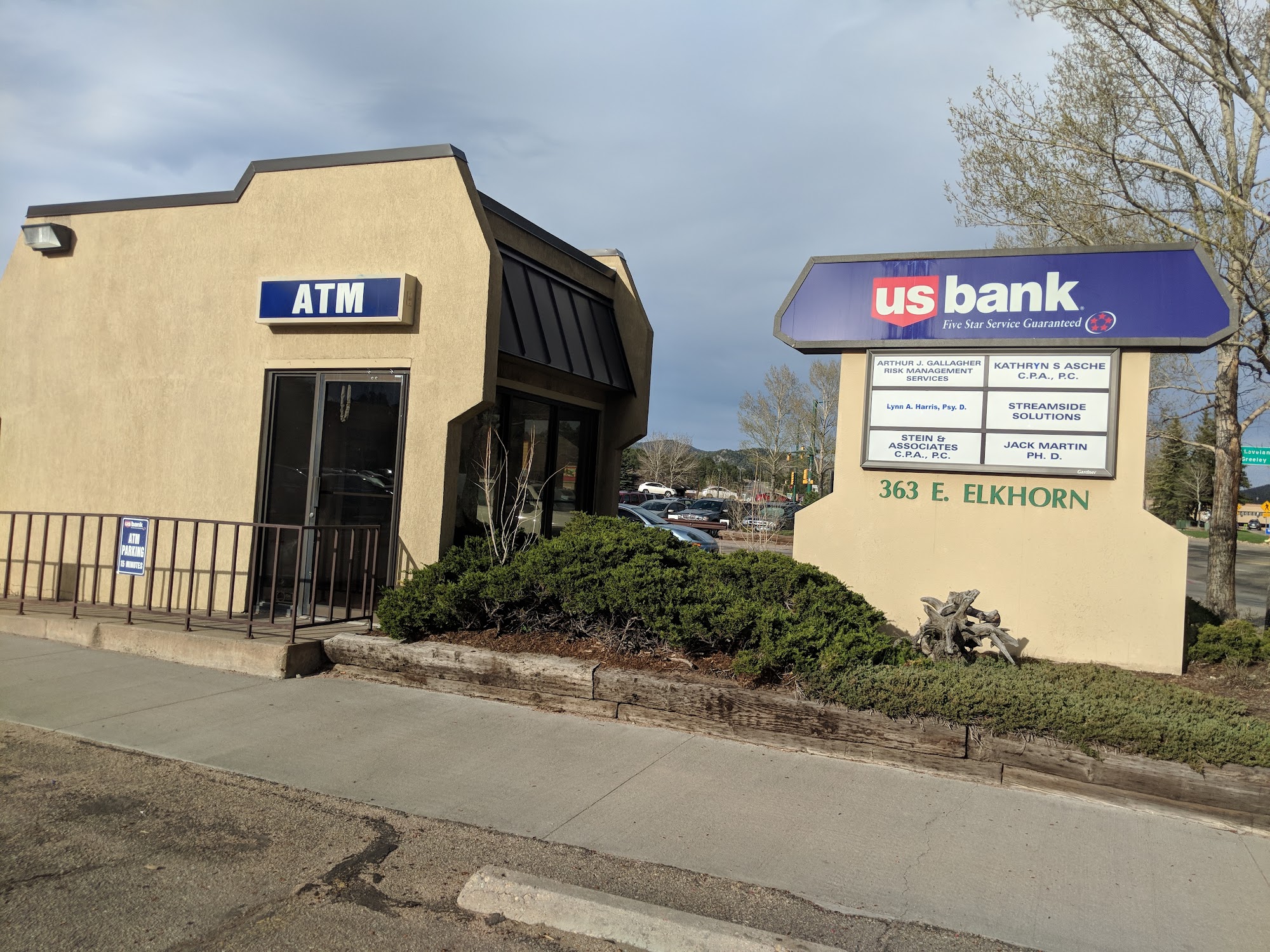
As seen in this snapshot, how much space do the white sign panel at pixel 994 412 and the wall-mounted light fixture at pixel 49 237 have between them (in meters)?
9.01

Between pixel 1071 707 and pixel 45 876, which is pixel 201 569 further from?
pixel 1071 707

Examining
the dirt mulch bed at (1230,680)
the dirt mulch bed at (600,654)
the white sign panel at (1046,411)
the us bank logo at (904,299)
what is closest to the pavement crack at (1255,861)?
the dirt mulch bed at (1230,680)

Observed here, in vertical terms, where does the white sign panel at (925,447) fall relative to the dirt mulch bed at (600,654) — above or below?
above

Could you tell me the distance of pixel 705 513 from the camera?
40.7m

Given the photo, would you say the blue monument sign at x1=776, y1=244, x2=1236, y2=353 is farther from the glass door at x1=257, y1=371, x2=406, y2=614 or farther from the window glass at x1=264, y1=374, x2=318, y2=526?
the window glass at x1=264, y1=374, x2=318, y2=526

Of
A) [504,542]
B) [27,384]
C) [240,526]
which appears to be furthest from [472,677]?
[27,384]

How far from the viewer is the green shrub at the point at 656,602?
619 centimetres

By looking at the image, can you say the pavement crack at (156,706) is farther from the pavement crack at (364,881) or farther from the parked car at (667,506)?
the parked car at (667,506)

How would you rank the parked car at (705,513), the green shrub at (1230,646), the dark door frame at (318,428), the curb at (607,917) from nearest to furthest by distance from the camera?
the curb at (607,917), the green shrub at (1230,646), the dark door frame at (318,428), the parked car at (705,513)

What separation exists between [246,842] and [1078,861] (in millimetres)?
4049

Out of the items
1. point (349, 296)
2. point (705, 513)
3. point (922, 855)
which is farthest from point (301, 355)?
point (705, 513)

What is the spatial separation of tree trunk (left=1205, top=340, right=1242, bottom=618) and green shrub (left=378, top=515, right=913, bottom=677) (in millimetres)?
7296

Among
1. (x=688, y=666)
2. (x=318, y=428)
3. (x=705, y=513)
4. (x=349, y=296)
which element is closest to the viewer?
(x=688, y=666)

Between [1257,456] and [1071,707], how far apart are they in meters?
20.3
